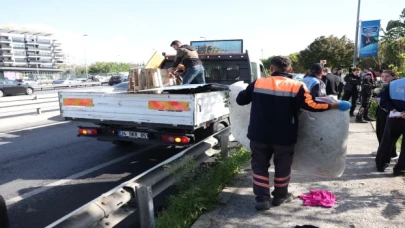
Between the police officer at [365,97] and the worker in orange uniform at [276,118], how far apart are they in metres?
6.48

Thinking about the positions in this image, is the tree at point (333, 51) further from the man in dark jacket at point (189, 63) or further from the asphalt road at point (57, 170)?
the asphalt road at point (57, 170)

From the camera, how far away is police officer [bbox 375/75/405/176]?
446cm

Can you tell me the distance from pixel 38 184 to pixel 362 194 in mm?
4650

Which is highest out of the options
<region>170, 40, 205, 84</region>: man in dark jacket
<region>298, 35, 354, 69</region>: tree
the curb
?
<region>298, 35, 354, 69</region>: tree

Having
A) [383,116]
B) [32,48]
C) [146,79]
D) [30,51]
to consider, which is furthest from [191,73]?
[32,48]

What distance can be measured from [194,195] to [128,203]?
801mm

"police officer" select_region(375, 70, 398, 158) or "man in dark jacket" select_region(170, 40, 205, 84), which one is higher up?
"man in dark jacket" select_region(170, 40, 205, 84)

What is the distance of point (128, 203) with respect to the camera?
3.11 m

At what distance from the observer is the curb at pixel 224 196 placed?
3.32 m

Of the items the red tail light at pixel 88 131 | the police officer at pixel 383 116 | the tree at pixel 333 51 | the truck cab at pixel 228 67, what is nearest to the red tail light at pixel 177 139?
the red tail light at pixel 88 131

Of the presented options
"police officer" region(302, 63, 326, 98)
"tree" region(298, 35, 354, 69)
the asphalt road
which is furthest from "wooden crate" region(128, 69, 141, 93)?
"tree" region(298, 35, 354, 69)

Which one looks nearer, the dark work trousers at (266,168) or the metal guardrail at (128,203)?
the metal guardrail at (128,203)

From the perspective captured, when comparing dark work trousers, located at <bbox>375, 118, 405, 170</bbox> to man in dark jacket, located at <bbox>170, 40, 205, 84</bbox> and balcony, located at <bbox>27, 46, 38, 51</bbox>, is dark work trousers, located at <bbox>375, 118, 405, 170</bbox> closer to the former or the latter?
man in dark jacket, located at <bbox>170, 40, 205, 84</bbox>

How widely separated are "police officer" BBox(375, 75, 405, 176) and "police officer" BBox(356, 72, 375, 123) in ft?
15.6
